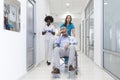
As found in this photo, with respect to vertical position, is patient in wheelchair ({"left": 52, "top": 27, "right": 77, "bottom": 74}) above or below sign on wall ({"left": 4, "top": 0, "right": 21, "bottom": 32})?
below

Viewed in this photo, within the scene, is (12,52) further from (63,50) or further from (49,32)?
(49,32)

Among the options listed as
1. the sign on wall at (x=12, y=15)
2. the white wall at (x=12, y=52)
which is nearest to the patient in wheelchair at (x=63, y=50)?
the white wall at (x=12, y=52)

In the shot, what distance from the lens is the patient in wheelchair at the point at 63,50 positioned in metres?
4.65

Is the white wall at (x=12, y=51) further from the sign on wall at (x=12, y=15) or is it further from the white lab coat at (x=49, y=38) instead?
the white lab coat at (x=49, y=38)

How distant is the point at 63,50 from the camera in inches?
189

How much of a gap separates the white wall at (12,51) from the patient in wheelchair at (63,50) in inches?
32.1

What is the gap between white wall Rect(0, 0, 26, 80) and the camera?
306cm

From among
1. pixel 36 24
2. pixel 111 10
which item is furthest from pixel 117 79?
pixel 36 24

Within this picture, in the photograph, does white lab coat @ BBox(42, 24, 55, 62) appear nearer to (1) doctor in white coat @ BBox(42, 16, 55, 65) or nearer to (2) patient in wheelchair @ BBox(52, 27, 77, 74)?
(1) doctor in white coat @ BBox(42, 16, 55, 65)

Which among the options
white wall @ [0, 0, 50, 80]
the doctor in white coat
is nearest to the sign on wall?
white wall @ [0, 0, 50, 80]

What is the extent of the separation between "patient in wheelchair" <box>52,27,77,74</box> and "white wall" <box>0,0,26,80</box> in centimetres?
82

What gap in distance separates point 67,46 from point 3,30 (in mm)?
2115

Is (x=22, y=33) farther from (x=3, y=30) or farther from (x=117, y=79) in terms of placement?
(x=117, y=79)

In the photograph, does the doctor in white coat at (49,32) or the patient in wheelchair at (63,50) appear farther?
the doctor in white coat at (49,32)
